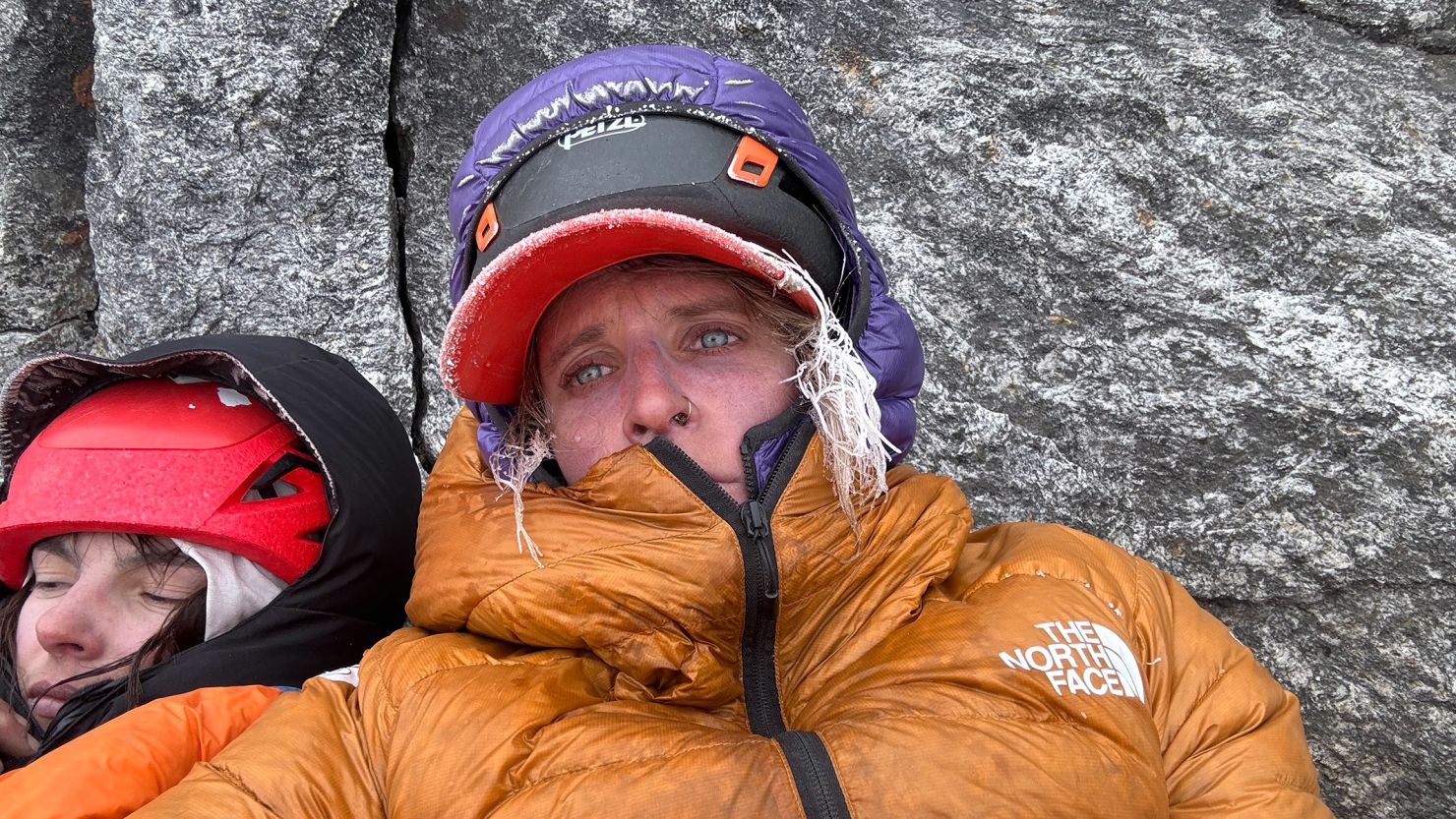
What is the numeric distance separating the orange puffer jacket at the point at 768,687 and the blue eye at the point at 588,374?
0.23 metres

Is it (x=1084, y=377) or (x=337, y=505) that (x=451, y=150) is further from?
(x=1084, y=377)

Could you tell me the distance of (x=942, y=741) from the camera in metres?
1.53

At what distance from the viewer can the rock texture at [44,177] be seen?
305 cm

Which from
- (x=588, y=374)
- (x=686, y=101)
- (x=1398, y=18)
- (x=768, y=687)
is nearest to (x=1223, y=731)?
(x=768, y=687)

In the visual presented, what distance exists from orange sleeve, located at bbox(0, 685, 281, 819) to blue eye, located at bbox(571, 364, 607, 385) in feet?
2.57

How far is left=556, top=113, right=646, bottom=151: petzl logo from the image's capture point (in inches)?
73.4

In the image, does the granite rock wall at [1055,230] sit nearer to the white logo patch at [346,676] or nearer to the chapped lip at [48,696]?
the chapped lip at [48,696]

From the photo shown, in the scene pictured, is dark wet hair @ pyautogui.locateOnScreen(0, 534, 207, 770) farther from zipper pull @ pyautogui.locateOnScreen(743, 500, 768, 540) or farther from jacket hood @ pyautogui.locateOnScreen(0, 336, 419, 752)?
zipper pull @ pyautogui.locateOnScreen(743, 500, 768, 540)

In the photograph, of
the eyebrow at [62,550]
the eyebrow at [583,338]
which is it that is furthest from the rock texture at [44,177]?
the eyebrow at [583,338]

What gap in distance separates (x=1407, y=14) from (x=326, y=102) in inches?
109

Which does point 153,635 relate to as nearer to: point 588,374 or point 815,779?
point 588,374

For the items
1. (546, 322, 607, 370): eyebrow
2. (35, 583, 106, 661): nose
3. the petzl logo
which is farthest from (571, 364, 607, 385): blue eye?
(35, 583, 106, 661): nose

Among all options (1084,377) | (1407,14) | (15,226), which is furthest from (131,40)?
(1407,14)

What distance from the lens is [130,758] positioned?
1.65m
